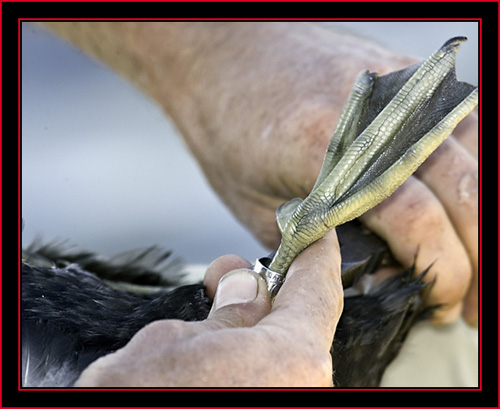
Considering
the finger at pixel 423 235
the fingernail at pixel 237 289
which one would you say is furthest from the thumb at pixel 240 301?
the finger at pixel 423 235

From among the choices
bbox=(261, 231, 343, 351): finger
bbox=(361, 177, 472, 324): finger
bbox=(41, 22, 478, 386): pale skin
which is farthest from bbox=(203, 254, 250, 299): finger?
bbox=(361, 177, 472, 324): finger

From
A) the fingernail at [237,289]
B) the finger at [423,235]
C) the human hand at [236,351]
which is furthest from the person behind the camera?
the finger at [423,235]

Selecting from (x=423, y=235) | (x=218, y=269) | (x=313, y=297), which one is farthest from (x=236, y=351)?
(x=423, y=235)

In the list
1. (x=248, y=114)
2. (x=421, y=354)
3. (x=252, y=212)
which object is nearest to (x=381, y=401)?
(x=421, y=354)

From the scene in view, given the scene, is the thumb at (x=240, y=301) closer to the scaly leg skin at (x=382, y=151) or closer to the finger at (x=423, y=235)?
the scaly leg skin at (x=382, y=151)

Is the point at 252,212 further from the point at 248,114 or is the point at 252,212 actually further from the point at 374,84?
the point at 374,84

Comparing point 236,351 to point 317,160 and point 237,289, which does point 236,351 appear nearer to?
point 237,289
